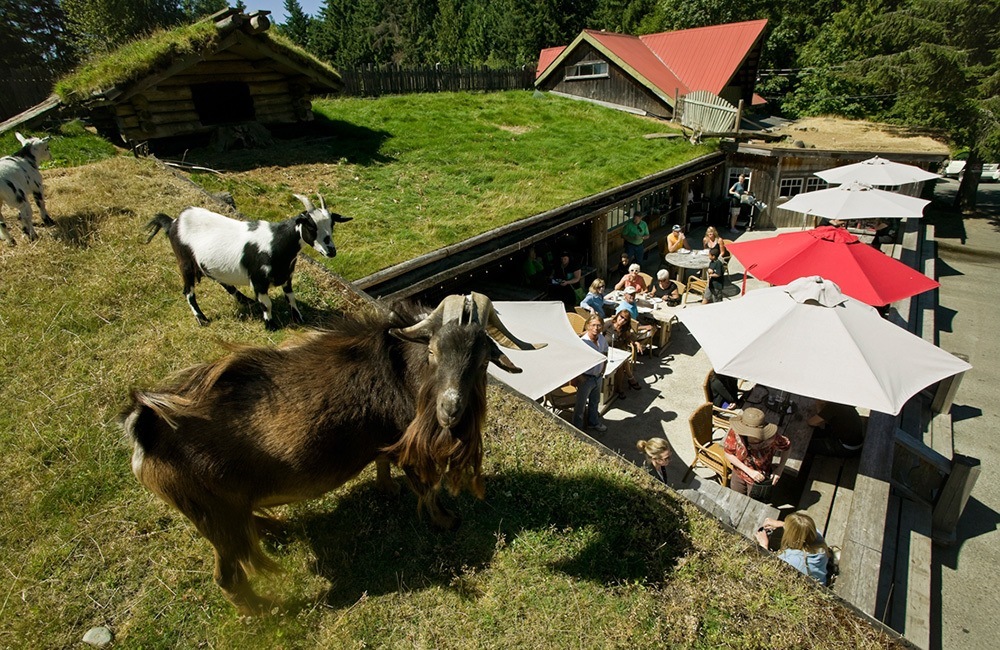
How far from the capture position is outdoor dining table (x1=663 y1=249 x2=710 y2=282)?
12.3m

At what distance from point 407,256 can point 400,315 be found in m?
4.69

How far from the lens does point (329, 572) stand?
3.65 m

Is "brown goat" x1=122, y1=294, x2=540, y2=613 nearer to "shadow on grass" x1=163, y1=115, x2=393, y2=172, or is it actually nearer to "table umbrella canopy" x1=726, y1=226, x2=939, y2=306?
"table umbrella canopy" x1=726, y1=226, x2=939, y2=306

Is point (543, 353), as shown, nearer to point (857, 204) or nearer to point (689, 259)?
point (689, 259)

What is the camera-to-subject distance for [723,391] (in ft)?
25.6

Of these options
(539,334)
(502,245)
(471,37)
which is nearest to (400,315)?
(539,334)

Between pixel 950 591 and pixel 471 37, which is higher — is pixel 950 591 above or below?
below

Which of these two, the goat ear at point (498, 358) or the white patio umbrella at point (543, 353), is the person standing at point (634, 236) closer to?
the white patio umbrella at point (543, 353)

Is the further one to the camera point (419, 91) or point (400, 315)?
point (419, 91)

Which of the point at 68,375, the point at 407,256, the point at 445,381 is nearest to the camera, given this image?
the point at 445,381

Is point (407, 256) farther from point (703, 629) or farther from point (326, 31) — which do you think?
point (326, 31)

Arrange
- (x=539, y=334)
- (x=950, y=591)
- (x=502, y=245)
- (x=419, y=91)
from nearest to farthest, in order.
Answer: (x=950, y=591) < (x=539, y=334) < (x=502, y=245) < (x=419, y=91)

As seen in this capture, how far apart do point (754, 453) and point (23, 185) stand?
10.8 metres

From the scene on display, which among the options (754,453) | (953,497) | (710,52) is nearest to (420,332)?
(754,453)
